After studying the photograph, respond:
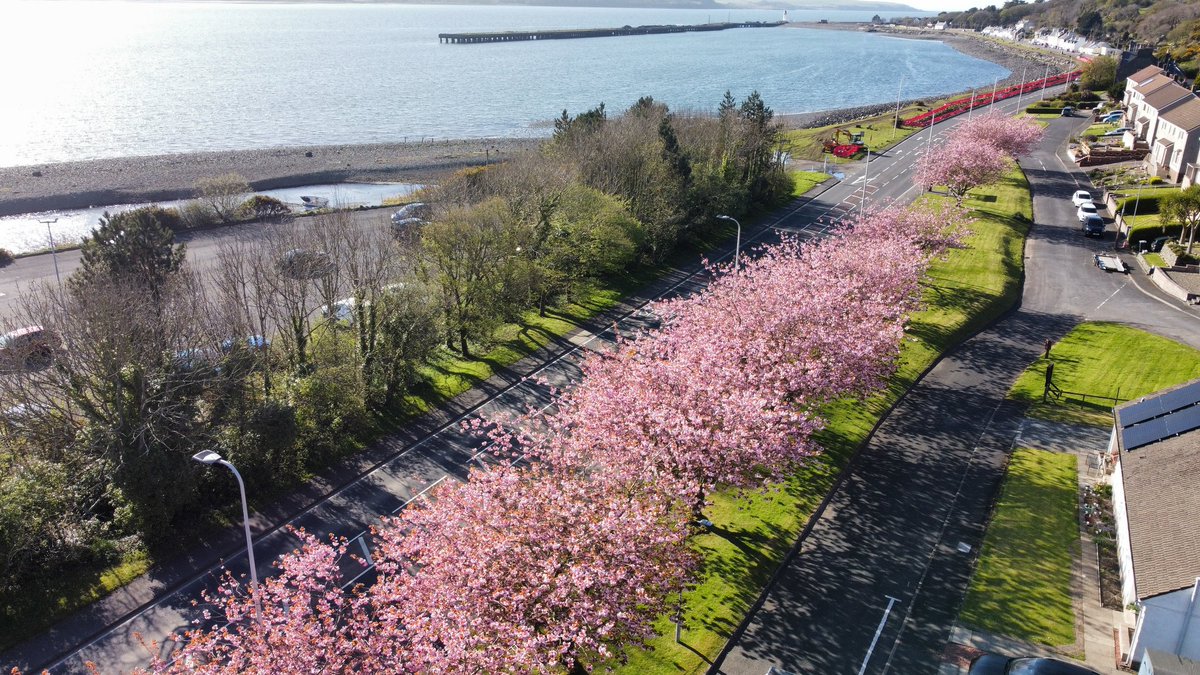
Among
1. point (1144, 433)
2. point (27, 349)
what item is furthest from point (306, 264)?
point (1144, 433)

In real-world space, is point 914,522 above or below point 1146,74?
below

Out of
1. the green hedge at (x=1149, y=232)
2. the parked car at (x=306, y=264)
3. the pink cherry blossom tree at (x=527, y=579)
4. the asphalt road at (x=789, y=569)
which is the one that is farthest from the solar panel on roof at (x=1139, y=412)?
the green hedge at (x=1149, y=232)

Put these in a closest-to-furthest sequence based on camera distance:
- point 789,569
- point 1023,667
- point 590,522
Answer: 1. point 590,522
2. point 1023,667
3. point 789,569

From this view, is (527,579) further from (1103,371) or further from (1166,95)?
(1166,95)

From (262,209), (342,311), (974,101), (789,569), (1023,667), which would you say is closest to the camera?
(1023,667)

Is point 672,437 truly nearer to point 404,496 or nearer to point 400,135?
point 404,496

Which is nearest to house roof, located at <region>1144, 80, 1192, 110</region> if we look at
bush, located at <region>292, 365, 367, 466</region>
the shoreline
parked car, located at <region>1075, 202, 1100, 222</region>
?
parked car, located at <region>1075, 202, 1100, 222</region>

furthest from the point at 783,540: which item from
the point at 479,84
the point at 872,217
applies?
A: the point at 479,84

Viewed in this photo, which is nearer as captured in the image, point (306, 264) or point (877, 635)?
point (877, 635)
